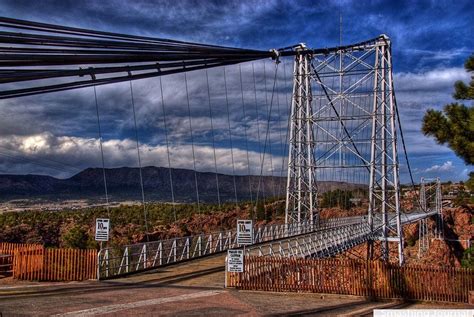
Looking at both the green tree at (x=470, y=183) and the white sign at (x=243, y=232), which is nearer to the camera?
the green tree at (x=470, y=183)

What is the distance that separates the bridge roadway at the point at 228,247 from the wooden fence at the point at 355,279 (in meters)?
1.85

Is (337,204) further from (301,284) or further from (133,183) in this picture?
(133,183)

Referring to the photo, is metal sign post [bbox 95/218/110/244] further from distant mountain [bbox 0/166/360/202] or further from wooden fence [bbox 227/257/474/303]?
distant mountain [bbox 0/166/360/202]

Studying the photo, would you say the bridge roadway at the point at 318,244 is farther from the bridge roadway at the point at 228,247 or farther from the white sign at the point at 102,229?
the white sign at the point at 102,229

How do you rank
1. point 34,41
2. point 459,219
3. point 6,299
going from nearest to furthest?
point 34,41
point 6,299
point 459,219

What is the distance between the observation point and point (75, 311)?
1380cm

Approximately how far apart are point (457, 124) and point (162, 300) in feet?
35.3

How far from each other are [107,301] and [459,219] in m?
79.9

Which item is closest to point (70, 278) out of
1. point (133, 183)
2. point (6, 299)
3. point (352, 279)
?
point (6, 299)

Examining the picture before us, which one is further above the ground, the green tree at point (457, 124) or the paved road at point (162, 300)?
the green tree at point (457, 124)

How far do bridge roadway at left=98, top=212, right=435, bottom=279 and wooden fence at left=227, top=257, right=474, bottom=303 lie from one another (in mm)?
1848

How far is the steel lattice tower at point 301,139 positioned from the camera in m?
40.5

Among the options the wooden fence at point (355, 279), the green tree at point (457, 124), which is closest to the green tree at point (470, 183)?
the green tree at point (457, 124)

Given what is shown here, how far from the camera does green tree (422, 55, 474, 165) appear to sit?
696 inches
